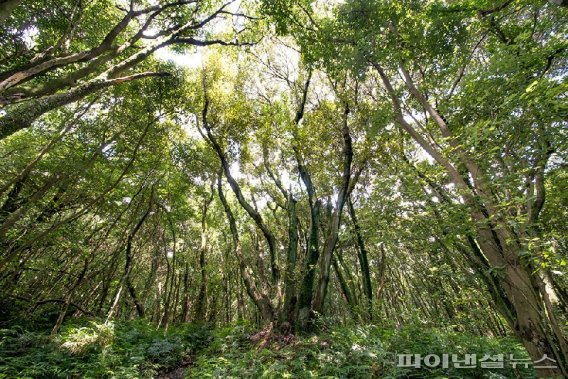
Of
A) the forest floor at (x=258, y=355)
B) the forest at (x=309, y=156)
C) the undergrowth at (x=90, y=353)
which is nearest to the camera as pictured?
the forest at (x=309, y=156)

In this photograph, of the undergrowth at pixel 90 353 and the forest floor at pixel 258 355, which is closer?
the forest floor at pixel 258 355

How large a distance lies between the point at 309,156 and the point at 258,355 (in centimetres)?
643

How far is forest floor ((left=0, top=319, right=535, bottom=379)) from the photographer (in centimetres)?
478

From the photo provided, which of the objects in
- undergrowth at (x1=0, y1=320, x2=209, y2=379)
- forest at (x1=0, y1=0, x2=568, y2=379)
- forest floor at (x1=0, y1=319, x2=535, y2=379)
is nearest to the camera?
forest at (x1=0, y1=0, x2=568, y2=379)

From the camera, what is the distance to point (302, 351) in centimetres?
608

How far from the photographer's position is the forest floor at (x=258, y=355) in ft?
15.7

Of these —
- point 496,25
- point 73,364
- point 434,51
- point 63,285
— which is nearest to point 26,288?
point 63,285

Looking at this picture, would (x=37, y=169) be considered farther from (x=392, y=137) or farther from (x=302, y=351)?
(x=392, y=137)

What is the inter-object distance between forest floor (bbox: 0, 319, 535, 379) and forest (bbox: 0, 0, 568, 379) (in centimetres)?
5

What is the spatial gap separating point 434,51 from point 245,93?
26.0ft

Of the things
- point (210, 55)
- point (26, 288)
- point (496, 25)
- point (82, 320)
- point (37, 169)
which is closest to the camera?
point (496, 25)

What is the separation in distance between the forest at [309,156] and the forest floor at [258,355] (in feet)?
0.18

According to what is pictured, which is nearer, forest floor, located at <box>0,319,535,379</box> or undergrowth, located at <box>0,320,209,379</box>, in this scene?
forest floor, located at <box>0,319,535,379</box>

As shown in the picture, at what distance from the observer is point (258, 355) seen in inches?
242
